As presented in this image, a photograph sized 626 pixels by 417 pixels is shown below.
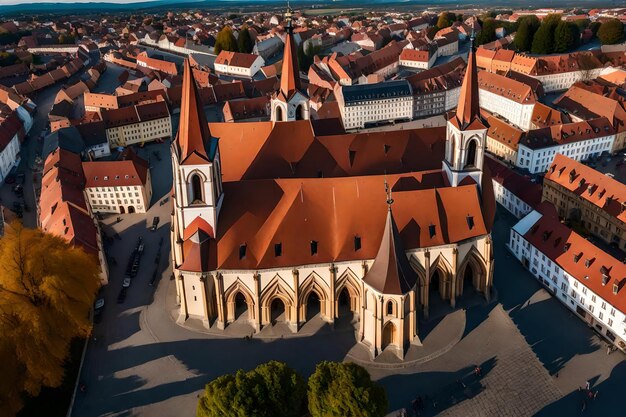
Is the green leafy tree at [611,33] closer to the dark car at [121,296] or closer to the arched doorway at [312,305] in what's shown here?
the arched doorway at [312,305]

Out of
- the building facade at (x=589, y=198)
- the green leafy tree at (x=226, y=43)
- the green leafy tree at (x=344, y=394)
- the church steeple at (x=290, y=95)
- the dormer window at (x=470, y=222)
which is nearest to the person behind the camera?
the green leafy tree at (x=344, y=394)

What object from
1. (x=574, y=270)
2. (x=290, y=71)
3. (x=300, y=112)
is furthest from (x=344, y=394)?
(x=290, y=71)

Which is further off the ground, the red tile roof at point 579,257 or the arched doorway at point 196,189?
the arched doorway at point 196,189

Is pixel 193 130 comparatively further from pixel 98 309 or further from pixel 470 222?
pixel 470 222

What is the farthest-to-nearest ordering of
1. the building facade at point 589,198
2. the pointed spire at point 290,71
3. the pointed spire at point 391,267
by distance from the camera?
the building facade at point 589,198, the pointed spire at point 290,71, the pointed spire at point 391,267

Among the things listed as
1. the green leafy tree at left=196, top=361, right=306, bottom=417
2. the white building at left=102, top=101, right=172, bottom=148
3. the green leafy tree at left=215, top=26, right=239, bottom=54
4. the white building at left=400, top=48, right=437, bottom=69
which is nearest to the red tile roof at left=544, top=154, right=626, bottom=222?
the green leafy tree at left=196, top=361, right=306, bottom=417

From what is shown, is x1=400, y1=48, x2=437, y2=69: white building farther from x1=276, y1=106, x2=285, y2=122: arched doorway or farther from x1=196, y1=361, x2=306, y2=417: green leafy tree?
x1=196, y1=361, x2=306, y2=417: green leafy tree

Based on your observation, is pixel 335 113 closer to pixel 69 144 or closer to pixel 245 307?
pixel 69 144

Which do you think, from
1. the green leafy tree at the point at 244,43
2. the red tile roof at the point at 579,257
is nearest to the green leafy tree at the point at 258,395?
the red tile roof at the point at 579,257
